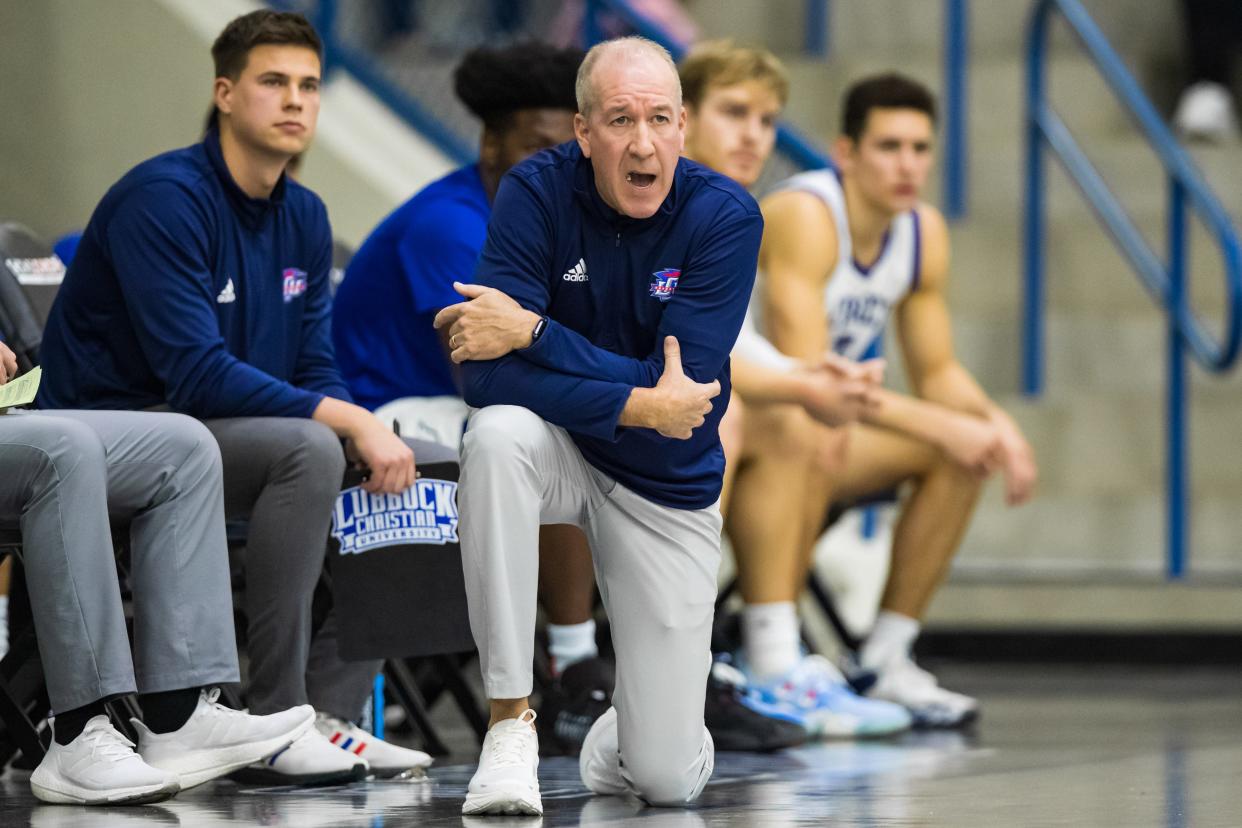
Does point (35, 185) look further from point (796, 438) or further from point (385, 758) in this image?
point (385, 758)

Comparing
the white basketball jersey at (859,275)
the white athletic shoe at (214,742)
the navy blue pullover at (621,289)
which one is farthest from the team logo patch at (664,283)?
the white basketball jersey at (859,275)

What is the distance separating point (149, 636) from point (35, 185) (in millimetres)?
3434

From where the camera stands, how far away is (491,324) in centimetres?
351

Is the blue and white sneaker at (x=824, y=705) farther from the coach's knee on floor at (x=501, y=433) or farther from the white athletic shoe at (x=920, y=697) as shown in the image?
the coach's knee on floor at (x=501, y=433)

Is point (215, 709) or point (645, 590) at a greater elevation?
point (645, 590)

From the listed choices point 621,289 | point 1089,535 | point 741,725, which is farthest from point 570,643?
point 1089,535

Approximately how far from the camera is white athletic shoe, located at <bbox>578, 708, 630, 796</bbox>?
12.5 ft

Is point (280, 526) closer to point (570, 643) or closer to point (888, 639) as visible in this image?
point (570, 643)

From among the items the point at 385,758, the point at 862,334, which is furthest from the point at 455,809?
the point at 862,334

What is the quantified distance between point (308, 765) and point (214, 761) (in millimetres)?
234

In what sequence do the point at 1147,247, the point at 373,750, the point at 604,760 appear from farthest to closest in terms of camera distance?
1. the point at 1147,247
2. the point at 373,750
3. the point at 604,760

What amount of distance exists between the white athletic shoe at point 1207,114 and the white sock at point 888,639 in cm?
388

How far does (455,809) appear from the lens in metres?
3.55

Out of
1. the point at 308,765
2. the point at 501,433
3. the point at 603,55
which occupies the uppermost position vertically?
the point at 603,55
